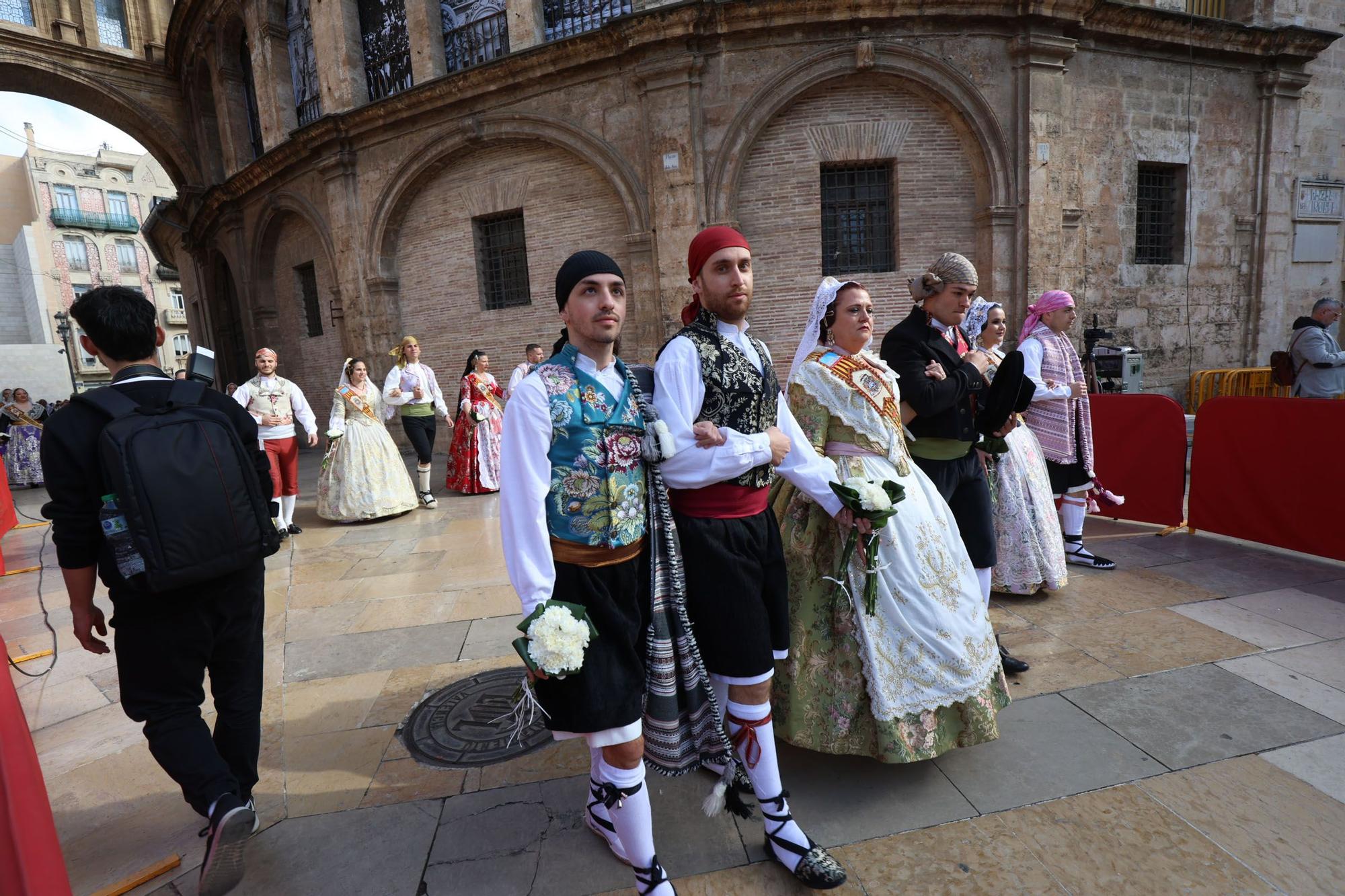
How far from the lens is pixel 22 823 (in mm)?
1271

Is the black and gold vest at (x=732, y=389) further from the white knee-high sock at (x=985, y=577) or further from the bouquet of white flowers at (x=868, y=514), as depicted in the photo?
the white knee-high sock at (x=985, y=577)

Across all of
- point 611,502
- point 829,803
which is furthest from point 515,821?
point 611,502

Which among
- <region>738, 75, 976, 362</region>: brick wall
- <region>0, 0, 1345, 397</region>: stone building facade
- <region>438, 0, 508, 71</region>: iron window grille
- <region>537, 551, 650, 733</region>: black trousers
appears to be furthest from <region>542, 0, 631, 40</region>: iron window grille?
<region>537, 551, 650, 733</region>: black trousers

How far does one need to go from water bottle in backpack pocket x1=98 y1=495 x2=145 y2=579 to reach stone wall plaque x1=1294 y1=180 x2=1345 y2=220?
59.3 feet

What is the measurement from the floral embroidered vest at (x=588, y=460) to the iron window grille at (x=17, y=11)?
23971mm

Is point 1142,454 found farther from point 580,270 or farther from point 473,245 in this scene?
point 473,245

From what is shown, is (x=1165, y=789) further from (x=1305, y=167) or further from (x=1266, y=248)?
(x=1305, y=167)

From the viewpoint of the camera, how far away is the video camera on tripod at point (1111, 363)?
10773 mm

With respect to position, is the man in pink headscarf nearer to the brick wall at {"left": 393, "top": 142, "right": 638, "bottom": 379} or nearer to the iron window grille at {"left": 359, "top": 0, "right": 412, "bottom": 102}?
the brick wall at {"left": 393, "top": 142, "right": 638, "bottom": 379}

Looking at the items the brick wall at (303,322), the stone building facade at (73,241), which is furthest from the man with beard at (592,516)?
the stone building facade at (73,241)

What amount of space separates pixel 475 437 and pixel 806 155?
6.89m

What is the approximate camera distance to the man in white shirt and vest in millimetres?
7000

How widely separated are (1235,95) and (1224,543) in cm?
1163

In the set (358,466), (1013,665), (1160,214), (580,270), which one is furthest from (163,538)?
(1160,214)
